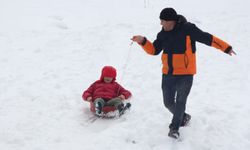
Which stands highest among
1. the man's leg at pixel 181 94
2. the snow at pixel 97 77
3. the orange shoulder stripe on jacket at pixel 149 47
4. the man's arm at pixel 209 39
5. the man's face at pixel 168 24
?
the man's face at pixel 168 24

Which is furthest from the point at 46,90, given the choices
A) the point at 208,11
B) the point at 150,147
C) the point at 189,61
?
the point at 208,11

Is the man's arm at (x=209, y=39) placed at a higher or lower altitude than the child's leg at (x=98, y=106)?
higher

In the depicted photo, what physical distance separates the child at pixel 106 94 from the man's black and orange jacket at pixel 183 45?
1765mm

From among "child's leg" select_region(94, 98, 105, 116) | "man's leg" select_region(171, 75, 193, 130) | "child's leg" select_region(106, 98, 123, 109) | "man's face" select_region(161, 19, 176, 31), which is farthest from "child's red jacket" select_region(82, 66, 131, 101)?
"man's face" select_region(161, 19, 176, 31)

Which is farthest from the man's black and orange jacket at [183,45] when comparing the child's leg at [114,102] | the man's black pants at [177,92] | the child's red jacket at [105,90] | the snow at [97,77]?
the child's red jacket at [105,90]

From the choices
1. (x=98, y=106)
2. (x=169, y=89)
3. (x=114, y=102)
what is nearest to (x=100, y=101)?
(x=98, y=106)

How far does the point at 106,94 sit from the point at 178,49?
228cm

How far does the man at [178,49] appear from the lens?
5.30m

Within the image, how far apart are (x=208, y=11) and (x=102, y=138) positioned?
36.2 feet

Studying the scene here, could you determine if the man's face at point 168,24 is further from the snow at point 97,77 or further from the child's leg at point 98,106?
the child's leg at point 98,106

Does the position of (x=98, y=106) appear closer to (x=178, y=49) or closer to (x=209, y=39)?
(x=178, y=49)

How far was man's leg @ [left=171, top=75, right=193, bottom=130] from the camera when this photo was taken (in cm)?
552

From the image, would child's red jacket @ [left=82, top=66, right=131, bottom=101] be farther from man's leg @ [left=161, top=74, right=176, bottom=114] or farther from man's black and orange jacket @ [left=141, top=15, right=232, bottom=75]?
man's black and orange jacket @ [left=141, top=15, right=232, bottom=75]

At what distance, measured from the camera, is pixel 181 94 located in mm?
5582
